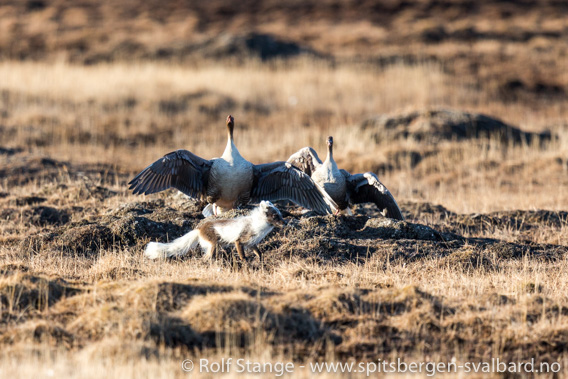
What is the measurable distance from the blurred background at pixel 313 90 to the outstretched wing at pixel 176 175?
183 inches

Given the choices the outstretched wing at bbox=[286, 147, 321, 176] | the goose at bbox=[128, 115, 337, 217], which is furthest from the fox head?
the outstretched wing at bbox=[286, 147, 321, 176]

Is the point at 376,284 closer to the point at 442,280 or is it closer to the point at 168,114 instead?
the point at 442,280

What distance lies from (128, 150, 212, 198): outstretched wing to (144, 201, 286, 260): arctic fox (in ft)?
3.43

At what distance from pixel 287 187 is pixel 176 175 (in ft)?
5.06

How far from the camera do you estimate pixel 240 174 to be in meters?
9.42

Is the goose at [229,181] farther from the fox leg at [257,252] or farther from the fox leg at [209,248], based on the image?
the fox leg at [257,252]

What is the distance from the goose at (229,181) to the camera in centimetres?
927

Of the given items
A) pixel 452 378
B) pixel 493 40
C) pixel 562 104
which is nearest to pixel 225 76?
pixel 562 104

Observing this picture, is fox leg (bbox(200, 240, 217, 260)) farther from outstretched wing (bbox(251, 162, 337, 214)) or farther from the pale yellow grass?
the pale yellow grass

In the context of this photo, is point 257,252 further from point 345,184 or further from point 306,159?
point 306,159

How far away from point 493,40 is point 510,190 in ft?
71.6

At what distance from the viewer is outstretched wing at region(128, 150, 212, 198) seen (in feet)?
29.9

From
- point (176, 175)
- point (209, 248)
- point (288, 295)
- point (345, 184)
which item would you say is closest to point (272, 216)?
point (209, 248)

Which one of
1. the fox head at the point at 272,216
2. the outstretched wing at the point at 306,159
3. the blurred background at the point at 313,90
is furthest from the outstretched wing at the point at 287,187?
the blurred background at the point at 313,90
